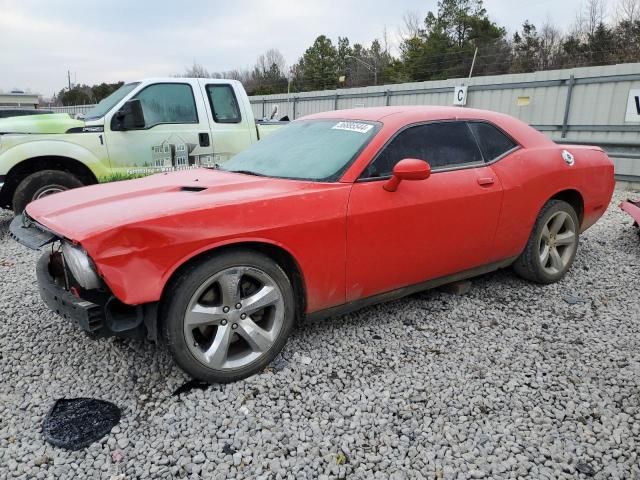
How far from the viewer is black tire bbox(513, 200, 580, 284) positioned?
4.02m

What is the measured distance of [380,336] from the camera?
3307mm

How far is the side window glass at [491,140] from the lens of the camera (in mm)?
3697

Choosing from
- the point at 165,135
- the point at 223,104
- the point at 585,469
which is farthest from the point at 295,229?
the point at 223,104

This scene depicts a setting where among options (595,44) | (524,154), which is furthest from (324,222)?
(595,44)

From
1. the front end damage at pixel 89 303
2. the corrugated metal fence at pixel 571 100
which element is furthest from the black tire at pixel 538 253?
the corrugated metal fence at pixel 571 100

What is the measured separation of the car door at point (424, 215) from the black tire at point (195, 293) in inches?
20.9

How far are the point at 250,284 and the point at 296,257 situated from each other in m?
0.30

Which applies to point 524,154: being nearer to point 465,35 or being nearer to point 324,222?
point 324,222

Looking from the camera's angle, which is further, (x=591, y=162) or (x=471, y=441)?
(x=591, y=162)

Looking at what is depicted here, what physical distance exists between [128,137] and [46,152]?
37.0 inches

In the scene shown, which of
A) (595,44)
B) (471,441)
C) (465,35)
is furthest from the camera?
(465,35)

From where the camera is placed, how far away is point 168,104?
6379 mm

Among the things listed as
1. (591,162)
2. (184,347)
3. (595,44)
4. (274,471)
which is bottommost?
(274,471)

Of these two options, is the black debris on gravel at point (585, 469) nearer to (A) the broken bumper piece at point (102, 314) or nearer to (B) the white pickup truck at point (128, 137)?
(A) the broken bumper piece at point (102, 314)
